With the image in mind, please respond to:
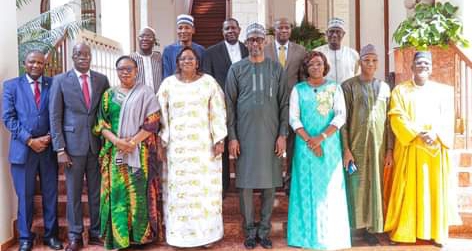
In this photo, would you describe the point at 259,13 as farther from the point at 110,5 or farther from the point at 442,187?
the point at 442,187

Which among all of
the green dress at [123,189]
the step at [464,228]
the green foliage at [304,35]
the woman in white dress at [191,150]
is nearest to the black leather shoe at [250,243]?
the woman in white dress at [191,150]

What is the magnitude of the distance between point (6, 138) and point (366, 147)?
312cm

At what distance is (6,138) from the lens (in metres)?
4.14

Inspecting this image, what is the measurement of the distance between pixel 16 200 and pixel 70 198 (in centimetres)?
83

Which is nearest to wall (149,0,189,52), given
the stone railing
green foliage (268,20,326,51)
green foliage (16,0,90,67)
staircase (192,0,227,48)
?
staircase (192,0,227,48)

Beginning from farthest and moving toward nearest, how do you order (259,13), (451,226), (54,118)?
1. (259,13)
2. (451,226)
3. (54,118)

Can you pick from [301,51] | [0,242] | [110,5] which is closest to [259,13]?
[110,5]

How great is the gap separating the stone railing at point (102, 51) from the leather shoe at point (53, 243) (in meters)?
3.04

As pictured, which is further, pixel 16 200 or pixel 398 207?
pixel 16 200

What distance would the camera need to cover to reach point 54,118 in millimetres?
3723

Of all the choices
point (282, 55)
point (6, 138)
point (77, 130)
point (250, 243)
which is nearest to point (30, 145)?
point (77, 130)

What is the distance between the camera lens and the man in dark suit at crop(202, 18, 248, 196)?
4.24 meters

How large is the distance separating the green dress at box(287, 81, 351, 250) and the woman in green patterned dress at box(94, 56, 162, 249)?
1.21m

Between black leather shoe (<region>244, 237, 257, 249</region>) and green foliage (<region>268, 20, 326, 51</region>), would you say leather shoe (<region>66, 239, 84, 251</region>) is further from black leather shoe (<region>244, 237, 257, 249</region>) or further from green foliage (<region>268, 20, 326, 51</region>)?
green foliage (<region>268, 20, 326, 51</region>)
